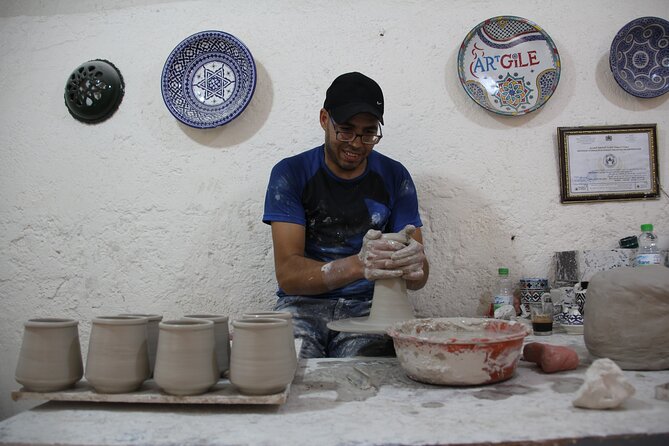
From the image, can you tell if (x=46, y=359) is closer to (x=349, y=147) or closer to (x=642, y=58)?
(x=349, y=147)

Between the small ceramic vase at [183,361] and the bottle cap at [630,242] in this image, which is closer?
the small ceramic vase at [183,361]

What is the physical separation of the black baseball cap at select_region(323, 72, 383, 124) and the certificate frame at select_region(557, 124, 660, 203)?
3.73 ft

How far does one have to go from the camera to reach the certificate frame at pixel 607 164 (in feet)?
8.51

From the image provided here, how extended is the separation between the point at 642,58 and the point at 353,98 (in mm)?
1684

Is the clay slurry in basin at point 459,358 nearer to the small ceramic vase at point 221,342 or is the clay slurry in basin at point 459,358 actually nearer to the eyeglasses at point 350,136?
the small ceramic vase at point 221,342

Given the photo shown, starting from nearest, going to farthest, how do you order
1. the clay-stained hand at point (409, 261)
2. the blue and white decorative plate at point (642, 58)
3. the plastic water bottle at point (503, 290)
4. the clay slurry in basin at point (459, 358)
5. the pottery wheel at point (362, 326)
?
the clay slurry in basin at point (459, 358), the pottery wheel at point (362, 326), the clay-stained hand at point (409, 261), the plastic water bottle at point (503, 290), the blue and white decorative plate at point (642, 58)

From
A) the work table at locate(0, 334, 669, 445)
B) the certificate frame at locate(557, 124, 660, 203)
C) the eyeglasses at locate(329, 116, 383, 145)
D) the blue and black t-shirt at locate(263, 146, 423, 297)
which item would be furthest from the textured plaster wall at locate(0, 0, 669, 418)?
the work table at locate(0, 334, 669, 445)

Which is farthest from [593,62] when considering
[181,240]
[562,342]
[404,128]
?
[181,240]

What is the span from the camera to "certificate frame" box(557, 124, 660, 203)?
2.59m

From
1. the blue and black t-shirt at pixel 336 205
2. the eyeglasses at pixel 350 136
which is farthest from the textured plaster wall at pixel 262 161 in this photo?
the eyeglasses at pixel 350 136

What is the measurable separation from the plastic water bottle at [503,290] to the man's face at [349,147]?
90 centimetres

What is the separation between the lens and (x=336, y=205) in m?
2.29

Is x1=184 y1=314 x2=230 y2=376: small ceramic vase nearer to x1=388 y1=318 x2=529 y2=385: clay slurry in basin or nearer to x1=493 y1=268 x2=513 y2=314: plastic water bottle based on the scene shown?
x1=388 y1=318 x2=529 y2=385: clay slurry in basin

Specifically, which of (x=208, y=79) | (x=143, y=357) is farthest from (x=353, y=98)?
(x=143, y=357)
